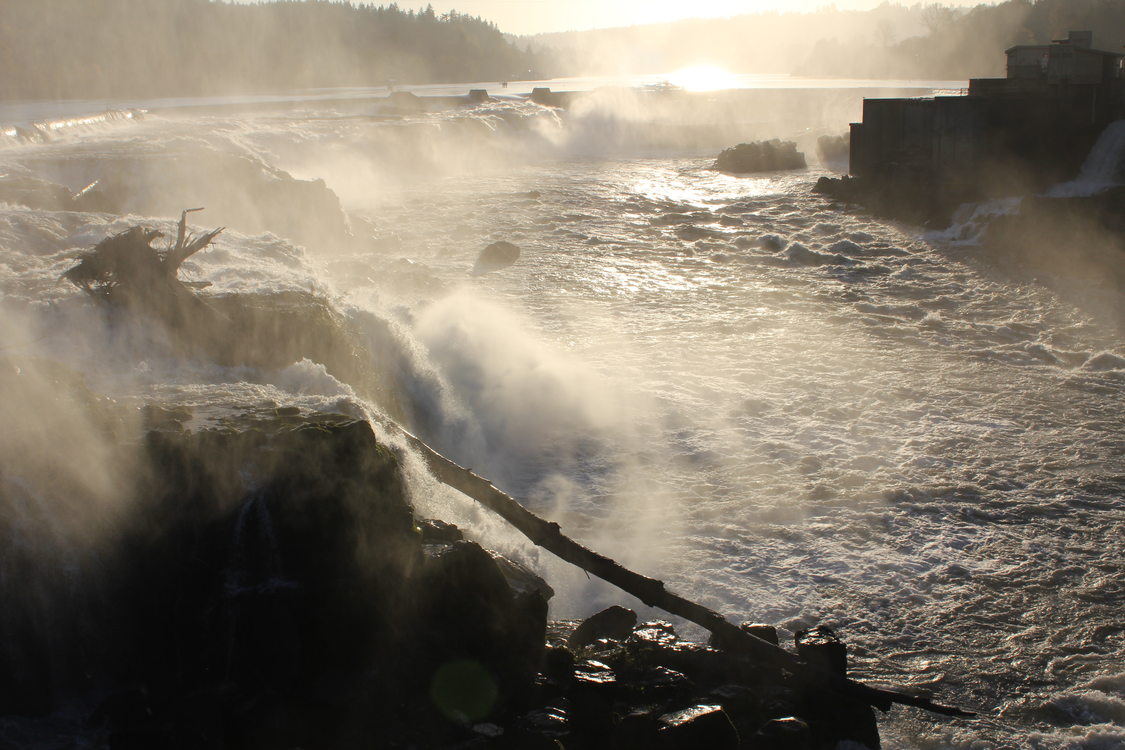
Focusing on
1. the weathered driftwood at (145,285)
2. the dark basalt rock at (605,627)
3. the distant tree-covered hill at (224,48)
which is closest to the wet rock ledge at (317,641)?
the dark basalt rock at (605,627)

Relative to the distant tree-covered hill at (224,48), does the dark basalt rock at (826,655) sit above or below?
below

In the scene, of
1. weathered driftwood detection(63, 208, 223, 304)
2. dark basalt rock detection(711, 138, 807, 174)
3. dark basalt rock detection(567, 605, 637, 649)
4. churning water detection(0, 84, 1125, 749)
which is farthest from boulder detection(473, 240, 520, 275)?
dark basalt rock detection(711, 138, 807, 174)

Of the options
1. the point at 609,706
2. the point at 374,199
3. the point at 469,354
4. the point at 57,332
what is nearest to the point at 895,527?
the point at 609,706

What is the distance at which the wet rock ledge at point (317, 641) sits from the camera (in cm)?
495

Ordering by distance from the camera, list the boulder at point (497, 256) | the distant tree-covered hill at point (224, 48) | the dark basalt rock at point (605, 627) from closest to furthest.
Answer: the dark basalt rock at point (605, 627) → the boulder at point (497, 256) → the distant tree-covered hill at point (224, 48)

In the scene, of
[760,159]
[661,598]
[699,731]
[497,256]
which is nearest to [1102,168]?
[760,159]

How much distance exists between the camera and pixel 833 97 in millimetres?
57781

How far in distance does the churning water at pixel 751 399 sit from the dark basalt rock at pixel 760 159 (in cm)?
1390

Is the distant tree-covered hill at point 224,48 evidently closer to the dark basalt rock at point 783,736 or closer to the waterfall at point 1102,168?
the waterfall at point 1102,168

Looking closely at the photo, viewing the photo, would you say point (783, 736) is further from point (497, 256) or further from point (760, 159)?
point (760, 159)

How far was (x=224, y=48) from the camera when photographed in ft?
263

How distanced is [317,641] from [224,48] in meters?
86.1

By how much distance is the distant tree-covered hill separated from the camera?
58.9m

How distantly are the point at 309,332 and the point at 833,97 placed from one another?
55.1 m
